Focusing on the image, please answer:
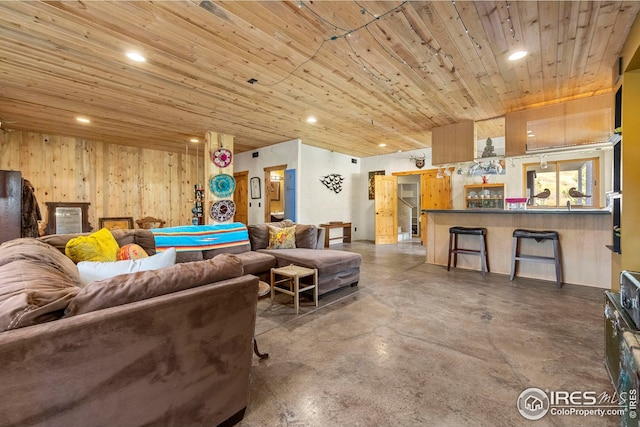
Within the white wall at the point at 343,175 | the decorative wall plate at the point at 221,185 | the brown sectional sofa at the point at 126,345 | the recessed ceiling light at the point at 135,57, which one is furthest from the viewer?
the white wall at the point at 343,175

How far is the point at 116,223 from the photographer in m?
6.67

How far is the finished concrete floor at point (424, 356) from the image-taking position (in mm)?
1456

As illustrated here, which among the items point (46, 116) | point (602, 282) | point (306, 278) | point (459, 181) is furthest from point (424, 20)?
point (46, 116)

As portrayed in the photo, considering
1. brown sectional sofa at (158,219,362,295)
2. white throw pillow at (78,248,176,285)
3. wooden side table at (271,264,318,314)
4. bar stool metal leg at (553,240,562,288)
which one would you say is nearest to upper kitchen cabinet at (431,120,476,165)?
bar stool metal leg at (553,240,562,288)

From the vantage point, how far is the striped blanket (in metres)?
3.22

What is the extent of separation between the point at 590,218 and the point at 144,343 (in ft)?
16.7

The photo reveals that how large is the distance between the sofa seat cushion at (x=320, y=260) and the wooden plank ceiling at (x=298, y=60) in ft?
7.10

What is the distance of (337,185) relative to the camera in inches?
301

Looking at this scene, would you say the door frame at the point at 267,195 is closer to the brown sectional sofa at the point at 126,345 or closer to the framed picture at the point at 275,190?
the framed picture at the point at 275,190

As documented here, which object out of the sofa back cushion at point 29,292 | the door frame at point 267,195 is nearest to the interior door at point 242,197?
the door frame at point 267,195

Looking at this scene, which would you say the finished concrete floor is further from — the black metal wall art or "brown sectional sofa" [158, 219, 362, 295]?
the black metal wall art

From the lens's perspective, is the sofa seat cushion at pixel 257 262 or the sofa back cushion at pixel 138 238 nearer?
the sofa back cushion at pixel 138 238

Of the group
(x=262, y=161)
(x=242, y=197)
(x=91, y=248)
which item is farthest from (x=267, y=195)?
(x=91, y=248)

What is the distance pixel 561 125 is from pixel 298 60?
3986 millimetres
